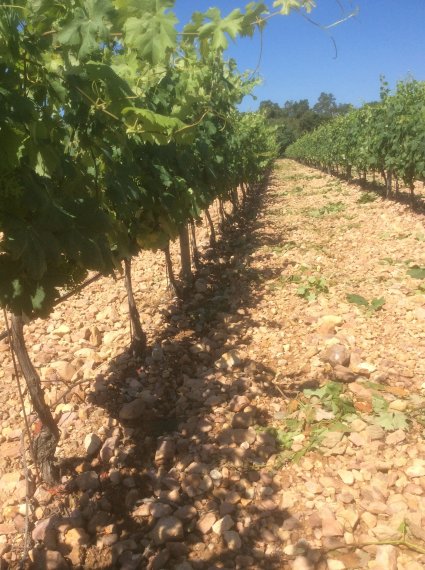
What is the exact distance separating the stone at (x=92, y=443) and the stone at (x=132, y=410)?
12.9 inches

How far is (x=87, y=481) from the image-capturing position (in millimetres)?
3219

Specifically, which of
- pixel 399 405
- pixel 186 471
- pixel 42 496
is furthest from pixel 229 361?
pixel 42 496

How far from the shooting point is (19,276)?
84.4 inches

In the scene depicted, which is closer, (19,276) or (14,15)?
(14,15)

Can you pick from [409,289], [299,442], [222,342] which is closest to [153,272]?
[222,342]

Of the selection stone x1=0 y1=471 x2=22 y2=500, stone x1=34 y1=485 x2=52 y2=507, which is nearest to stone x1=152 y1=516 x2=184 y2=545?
stone x1=34 y1=485 x2=52 y2=507

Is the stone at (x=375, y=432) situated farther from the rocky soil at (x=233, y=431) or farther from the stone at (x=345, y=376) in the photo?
the stone at (x=345, y=376)

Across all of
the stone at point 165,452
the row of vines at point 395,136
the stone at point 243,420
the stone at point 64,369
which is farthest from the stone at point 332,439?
the row of vines at point 395,136

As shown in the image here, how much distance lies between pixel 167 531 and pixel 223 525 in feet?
1.27

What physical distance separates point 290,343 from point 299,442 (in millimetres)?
1762

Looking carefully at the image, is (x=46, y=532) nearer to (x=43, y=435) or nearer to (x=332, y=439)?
(x=43, y=435)

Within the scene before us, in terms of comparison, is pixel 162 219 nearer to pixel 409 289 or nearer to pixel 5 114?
pixel 5 114

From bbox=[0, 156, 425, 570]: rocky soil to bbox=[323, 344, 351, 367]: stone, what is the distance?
0.03 meters

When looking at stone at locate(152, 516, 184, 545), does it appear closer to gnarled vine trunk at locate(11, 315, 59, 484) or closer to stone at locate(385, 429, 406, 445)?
gnarled vine trunk at locate(11, 315, 59, 484)
